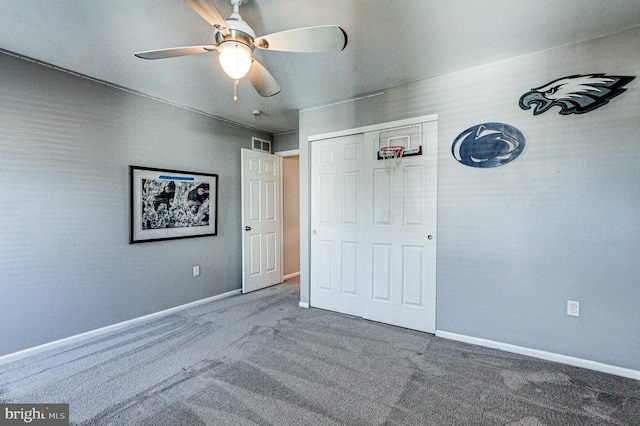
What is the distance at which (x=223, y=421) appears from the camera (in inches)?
65.9

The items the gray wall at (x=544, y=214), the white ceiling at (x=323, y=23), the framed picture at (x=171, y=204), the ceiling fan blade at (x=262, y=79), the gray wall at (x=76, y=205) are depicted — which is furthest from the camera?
the framed picture at (x=171, y=204)

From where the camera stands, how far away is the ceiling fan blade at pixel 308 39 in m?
1.52

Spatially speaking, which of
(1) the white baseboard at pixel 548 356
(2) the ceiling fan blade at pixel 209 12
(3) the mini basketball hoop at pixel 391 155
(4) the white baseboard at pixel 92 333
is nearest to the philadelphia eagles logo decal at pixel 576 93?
(3) the mini basketball hoop at pixel 391 155

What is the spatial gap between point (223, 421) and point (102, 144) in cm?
274

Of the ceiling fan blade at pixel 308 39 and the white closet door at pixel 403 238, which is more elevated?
the ceiling fan blade at pixel 308 39

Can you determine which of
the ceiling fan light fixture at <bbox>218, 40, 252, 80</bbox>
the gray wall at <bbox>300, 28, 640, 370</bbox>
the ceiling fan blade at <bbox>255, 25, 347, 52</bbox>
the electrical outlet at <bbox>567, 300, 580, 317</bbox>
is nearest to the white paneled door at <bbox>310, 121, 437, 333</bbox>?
the gray wall at <bbox>300, 28, 640, 370</bbox>

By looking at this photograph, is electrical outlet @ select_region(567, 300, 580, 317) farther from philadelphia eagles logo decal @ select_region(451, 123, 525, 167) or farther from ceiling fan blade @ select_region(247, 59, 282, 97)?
ceiling fan blade @ select_region(247, 59, 282, 97)

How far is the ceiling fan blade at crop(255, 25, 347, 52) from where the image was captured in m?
1.52

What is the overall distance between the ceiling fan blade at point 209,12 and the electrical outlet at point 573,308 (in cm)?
306

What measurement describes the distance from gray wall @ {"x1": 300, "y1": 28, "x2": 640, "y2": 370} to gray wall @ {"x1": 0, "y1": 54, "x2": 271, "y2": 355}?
2.90 m

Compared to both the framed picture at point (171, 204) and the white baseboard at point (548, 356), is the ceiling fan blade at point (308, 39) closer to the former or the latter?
the framed picture at point (171, 204)

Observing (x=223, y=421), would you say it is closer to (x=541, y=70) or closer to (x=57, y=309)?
(x=57, y=309)

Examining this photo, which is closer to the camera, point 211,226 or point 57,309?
point 57,309

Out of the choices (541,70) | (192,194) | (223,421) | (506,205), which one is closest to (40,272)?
(192,194)
